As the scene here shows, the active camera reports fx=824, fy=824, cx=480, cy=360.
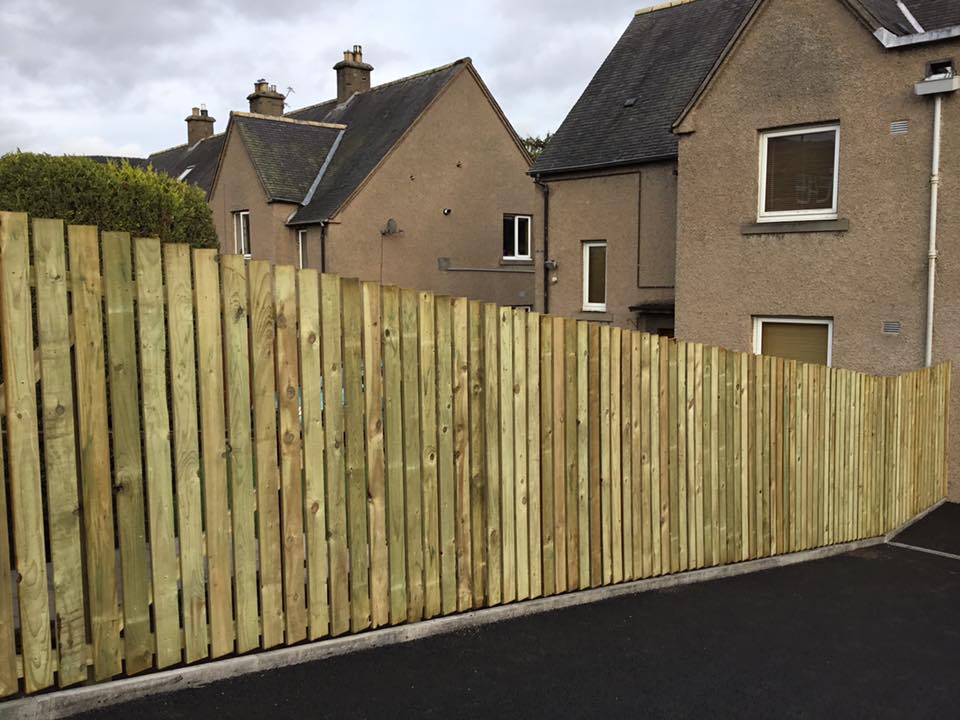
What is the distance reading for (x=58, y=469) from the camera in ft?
11.8

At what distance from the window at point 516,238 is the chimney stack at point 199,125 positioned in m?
19.5

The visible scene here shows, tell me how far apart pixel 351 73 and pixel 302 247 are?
31.7ft

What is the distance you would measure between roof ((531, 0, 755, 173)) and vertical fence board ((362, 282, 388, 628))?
11.5 metres

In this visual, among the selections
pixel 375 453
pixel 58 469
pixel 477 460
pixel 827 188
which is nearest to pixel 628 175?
pixel 827 188

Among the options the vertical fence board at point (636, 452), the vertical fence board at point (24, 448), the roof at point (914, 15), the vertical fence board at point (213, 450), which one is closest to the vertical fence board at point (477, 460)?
the vertical fence board at point (636, 452)

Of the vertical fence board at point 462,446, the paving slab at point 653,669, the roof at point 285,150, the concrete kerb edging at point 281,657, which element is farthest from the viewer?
the roof at point 285,150

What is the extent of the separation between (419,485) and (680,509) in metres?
2.60

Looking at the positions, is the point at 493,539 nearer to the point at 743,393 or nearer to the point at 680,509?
the point at 680,509

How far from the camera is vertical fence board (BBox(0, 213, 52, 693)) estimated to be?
11.4 feet

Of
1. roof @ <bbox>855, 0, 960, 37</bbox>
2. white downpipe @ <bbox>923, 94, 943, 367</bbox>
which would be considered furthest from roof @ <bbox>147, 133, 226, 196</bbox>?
white downpipe @ <bbox>923, 94, 943, 367</bbox>

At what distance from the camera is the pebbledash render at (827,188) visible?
1091 cm

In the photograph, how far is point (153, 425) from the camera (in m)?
3.84

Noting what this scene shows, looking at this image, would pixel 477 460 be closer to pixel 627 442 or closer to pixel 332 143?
pixel 627 442

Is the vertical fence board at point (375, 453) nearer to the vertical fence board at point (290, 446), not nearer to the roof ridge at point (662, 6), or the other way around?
the vertical fence board at point (290, 446)
